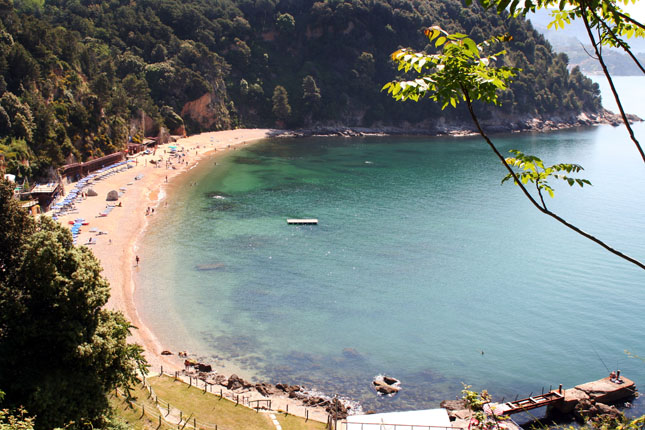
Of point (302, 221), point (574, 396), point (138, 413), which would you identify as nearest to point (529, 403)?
point (574, 396)

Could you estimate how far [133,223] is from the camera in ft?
217

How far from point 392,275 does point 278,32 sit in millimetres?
134252

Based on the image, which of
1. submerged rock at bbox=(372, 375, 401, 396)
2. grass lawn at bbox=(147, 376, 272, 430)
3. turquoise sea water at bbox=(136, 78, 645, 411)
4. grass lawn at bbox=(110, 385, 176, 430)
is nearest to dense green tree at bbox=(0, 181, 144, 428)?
grass lawn at bbox=(110, 385, 176, 430)

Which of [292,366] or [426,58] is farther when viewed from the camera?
[292,366]

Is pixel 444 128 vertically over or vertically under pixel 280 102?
under

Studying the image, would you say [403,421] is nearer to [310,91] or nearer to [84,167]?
[84,167]

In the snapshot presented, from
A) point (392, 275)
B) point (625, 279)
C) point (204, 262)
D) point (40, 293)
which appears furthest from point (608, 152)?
point (40, 293)

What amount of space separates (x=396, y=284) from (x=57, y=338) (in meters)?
34.4

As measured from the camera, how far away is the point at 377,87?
6531 inches

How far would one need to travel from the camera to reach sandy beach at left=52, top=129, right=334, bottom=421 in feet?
123

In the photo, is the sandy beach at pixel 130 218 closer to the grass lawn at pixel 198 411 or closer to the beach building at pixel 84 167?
the beach building at pixel 84 167

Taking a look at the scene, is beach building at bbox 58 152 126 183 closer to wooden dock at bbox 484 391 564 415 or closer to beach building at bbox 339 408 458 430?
beach building at bbox 339 408 458 430

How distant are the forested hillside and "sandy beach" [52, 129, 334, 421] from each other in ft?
26.7

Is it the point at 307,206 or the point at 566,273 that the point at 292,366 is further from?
the point at 307,206
